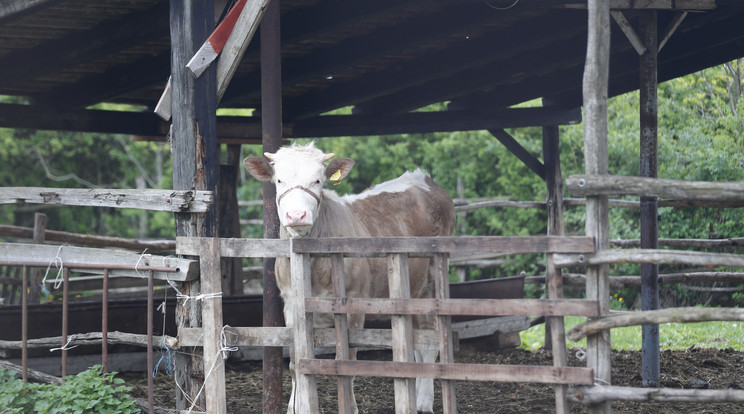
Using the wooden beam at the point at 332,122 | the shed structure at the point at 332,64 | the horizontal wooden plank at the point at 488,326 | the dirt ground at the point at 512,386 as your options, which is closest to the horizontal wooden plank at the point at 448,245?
the shed structure at the point at 332,64

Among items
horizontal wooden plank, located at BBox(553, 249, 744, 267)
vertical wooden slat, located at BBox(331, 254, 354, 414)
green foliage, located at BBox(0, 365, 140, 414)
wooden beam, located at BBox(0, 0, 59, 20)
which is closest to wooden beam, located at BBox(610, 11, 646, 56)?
horizontal wooden plank, located at BBox(553, 249, 744, 267)

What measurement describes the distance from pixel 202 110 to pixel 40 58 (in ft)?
9.36

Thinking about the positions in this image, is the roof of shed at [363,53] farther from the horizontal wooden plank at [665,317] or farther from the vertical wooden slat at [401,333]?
the horizontal wooden plank at [665,317]

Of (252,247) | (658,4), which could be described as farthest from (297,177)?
(658,4)

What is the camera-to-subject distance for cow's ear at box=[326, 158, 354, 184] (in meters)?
5.57

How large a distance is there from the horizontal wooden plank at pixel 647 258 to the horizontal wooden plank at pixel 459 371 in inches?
22.9

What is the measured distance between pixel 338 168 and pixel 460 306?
1.69 meters

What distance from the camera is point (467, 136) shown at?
16.5 m

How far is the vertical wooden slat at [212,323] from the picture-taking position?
195 inches

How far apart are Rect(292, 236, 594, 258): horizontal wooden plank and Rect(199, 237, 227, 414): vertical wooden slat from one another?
22.4 inches

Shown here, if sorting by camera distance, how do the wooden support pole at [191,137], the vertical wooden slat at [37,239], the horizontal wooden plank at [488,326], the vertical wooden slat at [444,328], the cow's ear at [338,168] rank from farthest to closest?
the vertical wooden slat at [37,239], the horizontal wooden plank at [488,326], the cow's ear at [338,168], the wooden support pole at [191,137], the vertical wooden slat at [444,328]

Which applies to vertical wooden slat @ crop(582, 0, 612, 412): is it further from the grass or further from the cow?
the grass

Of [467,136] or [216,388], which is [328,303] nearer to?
[216,388]

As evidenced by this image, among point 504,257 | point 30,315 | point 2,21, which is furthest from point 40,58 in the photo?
point 504,257
